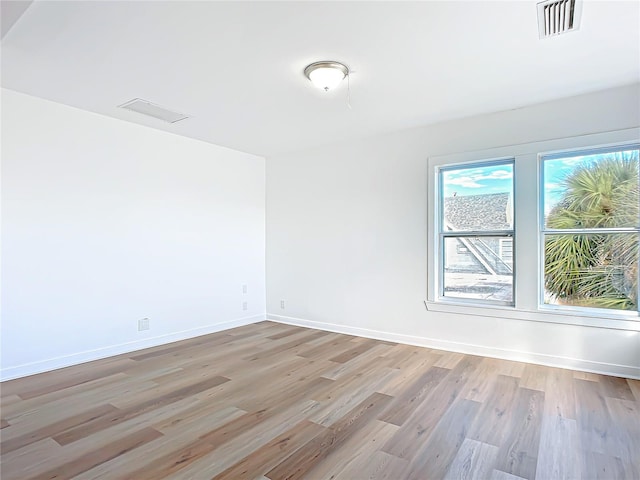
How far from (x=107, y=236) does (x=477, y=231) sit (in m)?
4.08

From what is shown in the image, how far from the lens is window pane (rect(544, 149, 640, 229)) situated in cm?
328

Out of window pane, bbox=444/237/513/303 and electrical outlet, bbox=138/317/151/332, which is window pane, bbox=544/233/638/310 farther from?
electrical outlet, bbox=138/317/151/332

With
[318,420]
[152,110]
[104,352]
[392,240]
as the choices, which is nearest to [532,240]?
[392,240]

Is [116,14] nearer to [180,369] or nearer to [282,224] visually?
[180,369]

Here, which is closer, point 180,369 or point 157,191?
point 180,369

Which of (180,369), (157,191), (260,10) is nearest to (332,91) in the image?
(260,10)

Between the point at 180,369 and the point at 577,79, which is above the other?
the point at 577,79

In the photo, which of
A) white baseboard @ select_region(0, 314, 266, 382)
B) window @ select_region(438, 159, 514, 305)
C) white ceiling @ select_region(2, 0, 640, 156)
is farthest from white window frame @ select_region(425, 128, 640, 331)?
white baseboard @ select_region(0, 314, 266, 382)

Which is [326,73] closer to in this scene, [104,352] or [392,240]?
[392,240]

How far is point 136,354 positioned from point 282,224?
8.74ft

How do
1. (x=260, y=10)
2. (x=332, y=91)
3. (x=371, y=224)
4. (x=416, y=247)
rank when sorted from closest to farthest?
(x=260, y=10), (x=332, y=91), (x=416, y=247), (x=371, y=224)

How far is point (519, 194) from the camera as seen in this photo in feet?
12.2

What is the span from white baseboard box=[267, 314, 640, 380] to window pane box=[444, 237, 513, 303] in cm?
55

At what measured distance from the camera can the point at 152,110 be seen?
378cm
